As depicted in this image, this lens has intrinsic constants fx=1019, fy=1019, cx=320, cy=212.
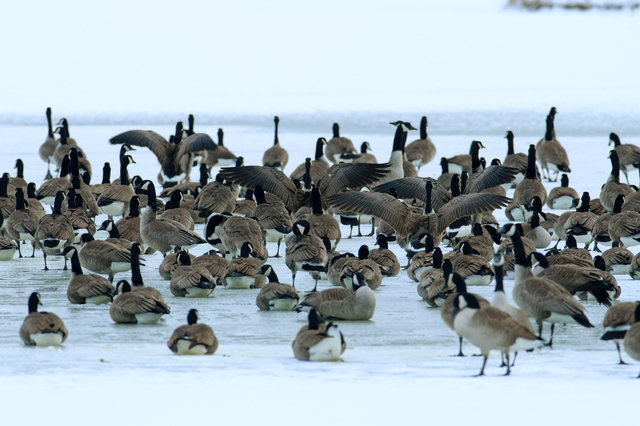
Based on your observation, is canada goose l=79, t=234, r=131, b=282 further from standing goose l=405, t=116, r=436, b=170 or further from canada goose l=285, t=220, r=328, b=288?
standing goose l=405, t=116, r=436, b=170

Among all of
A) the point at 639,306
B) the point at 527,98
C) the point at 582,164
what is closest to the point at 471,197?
the point at 639,306

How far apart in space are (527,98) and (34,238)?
95.7 ft

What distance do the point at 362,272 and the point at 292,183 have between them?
4718mm

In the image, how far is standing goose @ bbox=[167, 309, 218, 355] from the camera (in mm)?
7625

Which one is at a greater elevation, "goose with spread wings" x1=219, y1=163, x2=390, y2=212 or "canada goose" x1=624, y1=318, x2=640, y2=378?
"goose with spread wings" x1=219, y1=163, x2=390, y2=212

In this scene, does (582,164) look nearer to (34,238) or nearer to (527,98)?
(34,238)

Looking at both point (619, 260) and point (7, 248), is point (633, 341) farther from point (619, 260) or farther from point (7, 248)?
point (7, 248)

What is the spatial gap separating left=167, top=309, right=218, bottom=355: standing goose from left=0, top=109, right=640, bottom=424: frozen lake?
0.47 feet

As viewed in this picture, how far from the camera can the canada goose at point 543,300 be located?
800cm

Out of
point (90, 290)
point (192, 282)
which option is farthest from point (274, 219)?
point (90, 290)

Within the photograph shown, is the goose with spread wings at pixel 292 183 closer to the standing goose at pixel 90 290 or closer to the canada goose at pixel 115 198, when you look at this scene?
the canada goose at pixel 115 198

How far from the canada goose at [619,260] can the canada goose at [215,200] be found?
5330 millimetres

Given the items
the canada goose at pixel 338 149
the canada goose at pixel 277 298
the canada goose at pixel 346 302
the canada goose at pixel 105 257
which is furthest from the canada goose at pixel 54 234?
the canada goose at pixel 338 149

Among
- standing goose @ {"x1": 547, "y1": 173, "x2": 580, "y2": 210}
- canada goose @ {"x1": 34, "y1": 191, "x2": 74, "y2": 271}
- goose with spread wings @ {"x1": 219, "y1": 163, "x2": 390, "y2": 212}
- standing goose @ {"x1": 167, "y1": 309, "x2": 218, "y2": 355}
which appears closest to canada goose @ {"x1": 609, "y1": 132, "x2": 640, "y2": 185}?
standing goose @ {"x1": 547, "y1": 173, "x2": 580, "y2": 210}
